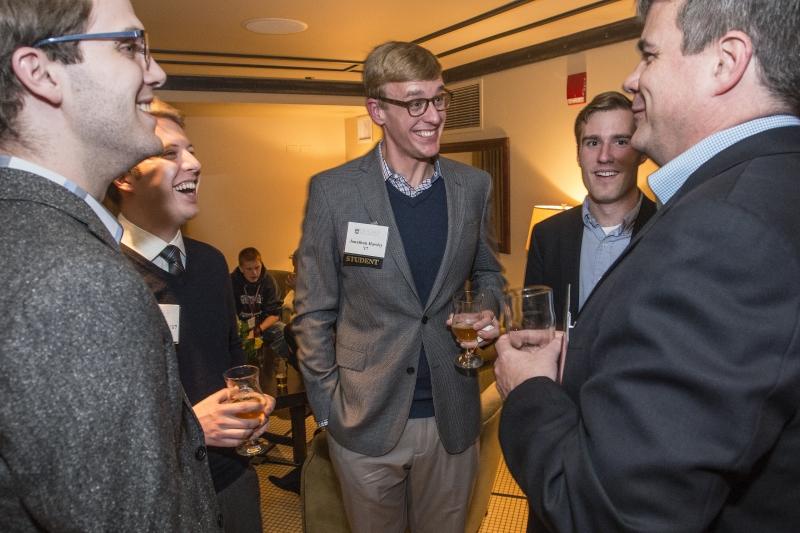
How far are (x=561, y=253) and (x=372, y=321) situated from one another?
3.01ft

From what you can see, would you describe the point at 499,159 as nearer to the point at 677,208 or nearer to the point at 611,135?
the point at 611,135

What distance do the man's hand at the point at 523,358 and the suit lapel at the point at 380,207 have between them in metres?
0.61

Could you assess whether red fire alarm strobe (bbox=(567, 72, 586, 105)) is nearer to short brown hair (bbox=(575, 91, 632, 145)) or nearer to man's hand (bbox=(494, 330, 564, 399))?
short brown hair (bbox=(575, 91, 632, 145))

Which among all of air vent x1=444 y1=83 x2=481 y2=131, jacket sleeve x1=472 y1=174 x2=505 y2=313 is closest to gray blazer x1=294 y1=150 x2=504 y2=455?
jacket sleeve x1=472 y1=174 x2=505 y2=313

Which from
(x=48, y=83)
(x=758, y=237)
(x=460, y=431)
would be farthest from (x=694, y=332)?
(x=460, y=431)

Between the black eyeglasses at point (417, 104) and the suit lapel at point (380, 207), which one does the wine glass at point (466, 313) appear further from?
the black eyeglasses at point (417, 104)

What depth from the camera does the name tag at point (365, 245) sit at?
5.99 feet

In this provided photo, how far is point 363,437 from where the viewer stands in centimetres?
183

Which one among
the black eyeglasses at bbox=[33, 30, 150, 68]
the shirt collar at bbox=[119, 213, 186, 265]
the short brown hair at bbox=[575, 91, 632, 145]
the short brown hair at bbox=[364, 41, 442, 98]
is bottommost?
the shirt collar at bbox=[119, 213, 186, 265]

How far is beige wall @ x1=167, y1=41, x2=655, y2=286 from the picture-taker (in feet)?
16.8

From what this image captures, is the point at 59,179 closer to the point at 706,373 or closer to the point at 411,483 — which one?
A: the point at 706,373

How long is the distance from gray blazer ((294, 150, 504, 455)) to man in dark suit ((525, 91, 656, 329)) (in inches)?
19.1

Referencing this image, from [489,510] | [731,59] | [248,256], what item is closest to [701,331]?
[731,59]

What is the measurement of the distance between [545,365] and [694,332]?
45 cm
